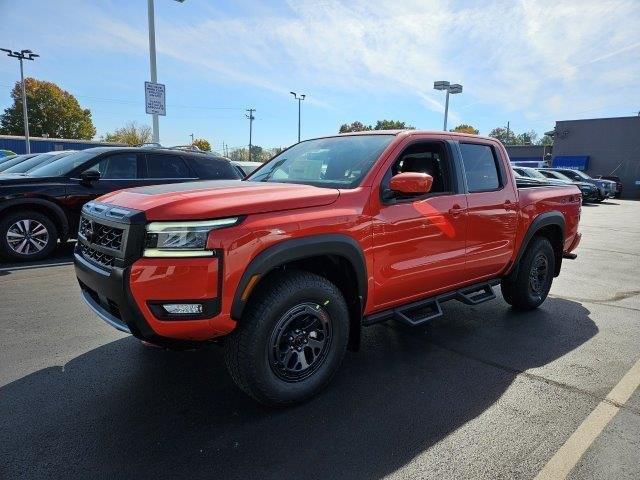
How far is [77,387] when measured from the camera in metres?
3.07

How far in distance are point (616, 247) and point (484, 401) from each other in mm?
8527

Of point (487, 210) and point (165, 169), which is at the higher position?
point (165, 169)

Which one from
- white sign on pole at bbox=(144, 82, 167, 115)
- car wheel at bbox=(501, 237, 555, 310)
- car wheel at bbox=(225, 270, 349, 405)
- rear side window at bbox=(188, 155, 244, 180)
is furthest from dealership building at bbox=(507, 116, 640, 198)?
car wheel at bbox=(225, 270, 349, 405)

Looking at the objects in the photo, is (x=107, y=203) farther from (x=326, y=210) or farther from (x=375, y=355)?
(x=375, y=355)

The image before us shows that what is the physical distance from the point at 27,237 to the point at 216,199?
5501 mm

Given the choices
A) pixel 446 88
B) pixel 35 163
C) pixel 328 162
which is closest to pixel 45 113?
pixel 446 88

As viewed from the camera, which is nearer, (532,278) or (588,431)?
(588,431)

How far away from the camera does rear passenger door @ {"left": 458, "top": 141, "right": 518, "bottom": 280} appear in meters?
3.97

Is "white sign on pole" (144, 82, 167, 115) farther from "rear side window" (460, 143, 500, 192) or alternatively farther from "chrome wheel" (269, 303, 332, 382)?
"chrome wheel" (269, 303, 332, 382)

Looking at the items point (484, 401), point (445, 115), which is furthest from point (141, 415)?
point (445, 115)

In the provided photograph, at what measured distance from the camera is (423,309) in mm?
3836

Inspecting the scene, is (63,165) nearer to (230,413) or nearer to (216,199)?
(216,199)

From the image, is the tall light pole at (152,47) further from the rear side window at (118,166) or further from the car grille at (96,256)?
the car grille at (96,256)

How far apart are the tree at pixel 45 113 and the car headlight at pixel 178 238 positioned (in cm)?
7822
